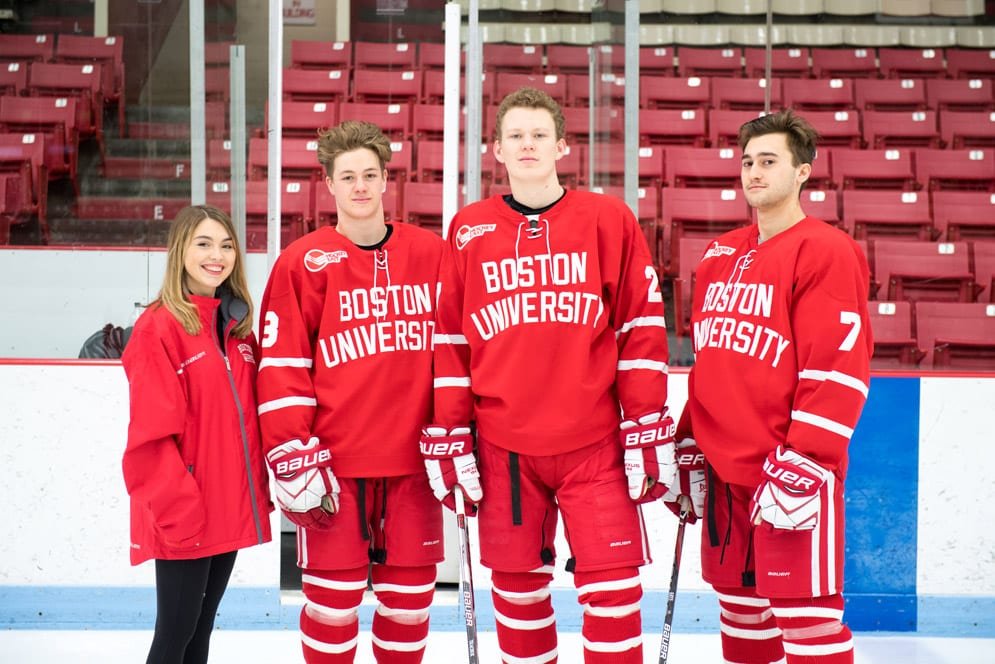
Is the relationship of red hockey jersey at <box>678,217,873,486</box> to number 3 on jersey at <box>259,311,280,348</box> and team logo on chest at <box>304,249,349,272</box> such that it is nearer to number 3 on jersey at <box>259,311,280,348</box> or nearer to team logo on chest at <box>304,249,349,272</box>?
team logo on chest at <box>304,249,349,272</box>

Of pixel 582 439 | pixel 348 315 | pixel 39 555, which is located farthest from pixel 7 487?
pixel 582 439

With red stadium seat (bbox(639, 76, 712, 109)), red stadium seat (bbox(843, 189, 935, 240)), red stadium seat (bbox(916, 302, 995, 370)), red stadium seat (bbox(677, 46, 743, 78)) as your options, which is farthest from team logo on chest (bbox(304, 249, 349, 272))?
red stadium seat (bbox(677, 46, 743, 78))

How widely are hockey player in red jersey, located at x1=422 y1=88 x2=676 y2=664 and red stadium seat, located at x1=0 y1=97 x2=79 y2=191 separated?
2.18 m

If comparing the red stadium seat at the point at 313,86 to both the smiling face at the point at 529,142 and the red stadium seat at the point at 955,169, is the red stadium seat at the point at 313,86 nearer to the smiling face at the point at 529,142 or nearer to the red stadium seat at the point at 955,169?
the smiling face at the point at 529,142

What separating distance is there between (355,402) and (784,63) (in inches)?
203

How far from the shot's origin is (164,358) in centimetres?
223

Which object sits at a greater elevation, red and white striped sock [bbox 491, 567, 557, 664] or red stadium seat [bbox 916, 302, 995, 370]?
red stadium seat [bbox 916, 302, 995, 370]

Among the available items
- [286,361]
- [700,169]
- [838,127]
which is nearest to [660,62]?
[838,127]

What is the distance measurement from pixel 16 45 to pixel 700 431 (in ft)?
10.8

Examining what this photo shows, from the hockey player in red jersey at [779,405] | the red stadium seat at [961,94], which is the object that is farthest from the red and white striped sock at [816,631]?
the red stadium seat at [961,94]

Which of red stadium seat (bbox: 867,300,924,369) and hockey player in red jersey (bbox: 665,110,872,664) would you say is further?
red stadium seat (bbox: 867,300,924,369)

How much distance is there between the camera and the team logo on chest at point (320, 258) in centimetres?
242

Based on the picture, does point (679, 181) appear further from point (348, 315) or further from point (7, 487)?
point (7, 487)

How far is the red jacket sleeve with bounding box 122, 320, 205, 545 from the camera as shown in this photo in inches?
85.7
